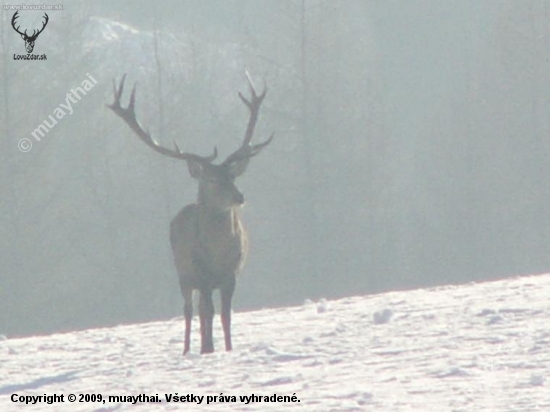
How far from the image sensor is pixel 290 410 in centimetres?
627

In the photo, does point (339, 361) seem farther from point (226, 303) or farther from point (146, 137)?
point (146, 137)

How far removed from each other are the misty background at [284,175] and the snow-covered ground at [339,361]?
16997 millimetres

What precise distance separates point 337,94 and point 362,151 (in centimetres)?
160

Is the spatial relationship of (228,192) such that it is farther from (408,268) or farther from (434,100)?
(434,100)

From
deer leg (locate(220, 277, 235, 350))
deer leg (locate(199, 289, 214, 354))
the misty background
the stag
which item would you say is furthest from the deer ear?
the misty background

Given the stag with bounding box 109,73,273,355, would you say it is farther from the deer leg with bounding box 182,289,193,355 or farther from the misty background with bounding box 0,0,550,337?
the misty background with bounding box 0,0,550,337

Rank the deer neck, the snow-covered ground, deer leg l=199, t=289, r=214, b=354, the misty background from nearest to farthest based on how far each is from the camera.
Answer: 1. the snow-covered ground
2. deer leg l=199, t=289, r=214, b=354
3. the deer neck
4. the misty background

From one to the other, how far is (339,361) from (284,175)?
2283cm

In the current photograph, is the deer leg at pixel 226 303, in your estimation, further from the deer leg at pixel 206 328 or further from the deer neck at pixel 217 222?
the deer neck at pixel 217 222

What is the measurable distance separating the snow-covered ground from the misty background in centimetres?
1700

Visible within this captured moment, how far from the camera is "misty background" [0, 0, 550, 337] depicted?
1150 inches

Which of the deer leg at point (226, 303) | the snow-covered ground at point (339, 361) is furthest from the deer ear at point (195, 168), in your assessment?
the snow-covered ground at point (339, 361)

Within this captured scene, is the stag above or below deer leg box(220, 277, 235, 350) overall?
above

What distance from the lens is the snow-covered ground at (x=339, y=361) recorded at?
254 inches
